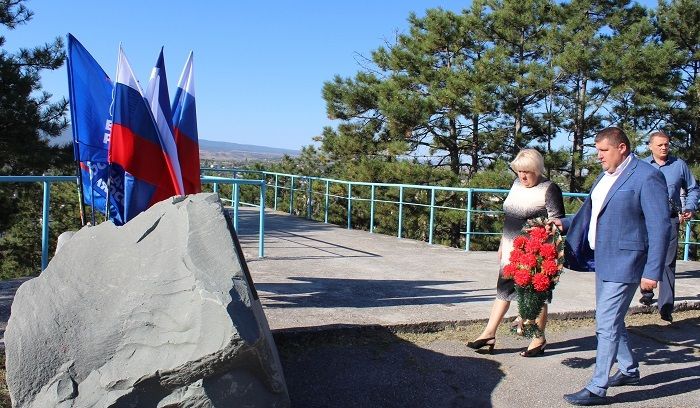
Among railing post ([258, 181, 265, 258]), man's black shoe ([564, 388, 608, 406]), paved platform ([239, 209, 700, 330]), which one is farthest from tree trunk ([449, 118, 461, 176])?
man's black shoe ([564, 388, 608, 406])

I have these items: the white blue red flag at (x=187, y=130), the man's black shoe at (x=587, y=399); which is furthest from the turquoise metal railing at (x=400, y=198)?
the white blue red flag at (x=187, y=130)

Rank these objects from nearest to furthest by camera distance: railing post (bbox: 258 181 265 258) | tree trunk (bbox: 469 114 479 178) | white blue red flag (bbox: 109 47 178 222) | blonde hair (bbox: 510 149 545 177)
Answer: blonde hair (bbox: 510 149 545 177), white blue red flag (bbox: 109 47 178 222), railing post (bbox: 258 181 265 258), tree trunk (bbox: 469 114 479 178)

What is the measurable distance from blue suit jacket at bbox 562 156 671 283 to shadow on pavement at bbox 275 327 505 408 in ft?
3.46

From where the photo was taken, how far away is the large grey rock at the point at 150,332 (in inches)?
110

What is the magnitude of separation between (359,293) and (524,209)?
2.21 m

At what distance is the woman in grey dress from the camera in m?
4.25

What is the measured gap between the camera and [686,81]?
16938 millimetres

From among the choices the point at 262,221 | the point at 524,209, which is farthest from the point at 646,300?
the point at 262,221

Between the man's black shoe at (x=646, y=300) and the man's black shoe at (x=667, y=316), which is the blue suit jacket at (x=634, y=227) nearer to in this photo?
the man's black shoe at (x=667, y=316)

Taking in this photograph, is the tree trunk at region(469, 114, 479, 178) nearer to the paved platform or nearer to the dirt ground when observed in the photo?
the paved platform

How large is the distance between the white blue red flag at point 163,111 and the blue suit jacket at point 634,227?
2.84 meters

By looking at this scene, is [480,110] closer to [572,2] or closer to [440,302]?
[572,2]

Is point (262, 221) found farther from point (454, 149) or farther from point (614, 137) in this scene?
point (454, 149)

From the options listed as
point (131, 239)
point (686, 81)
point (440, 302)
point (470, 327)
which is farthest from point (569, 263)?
point (686, 81)
